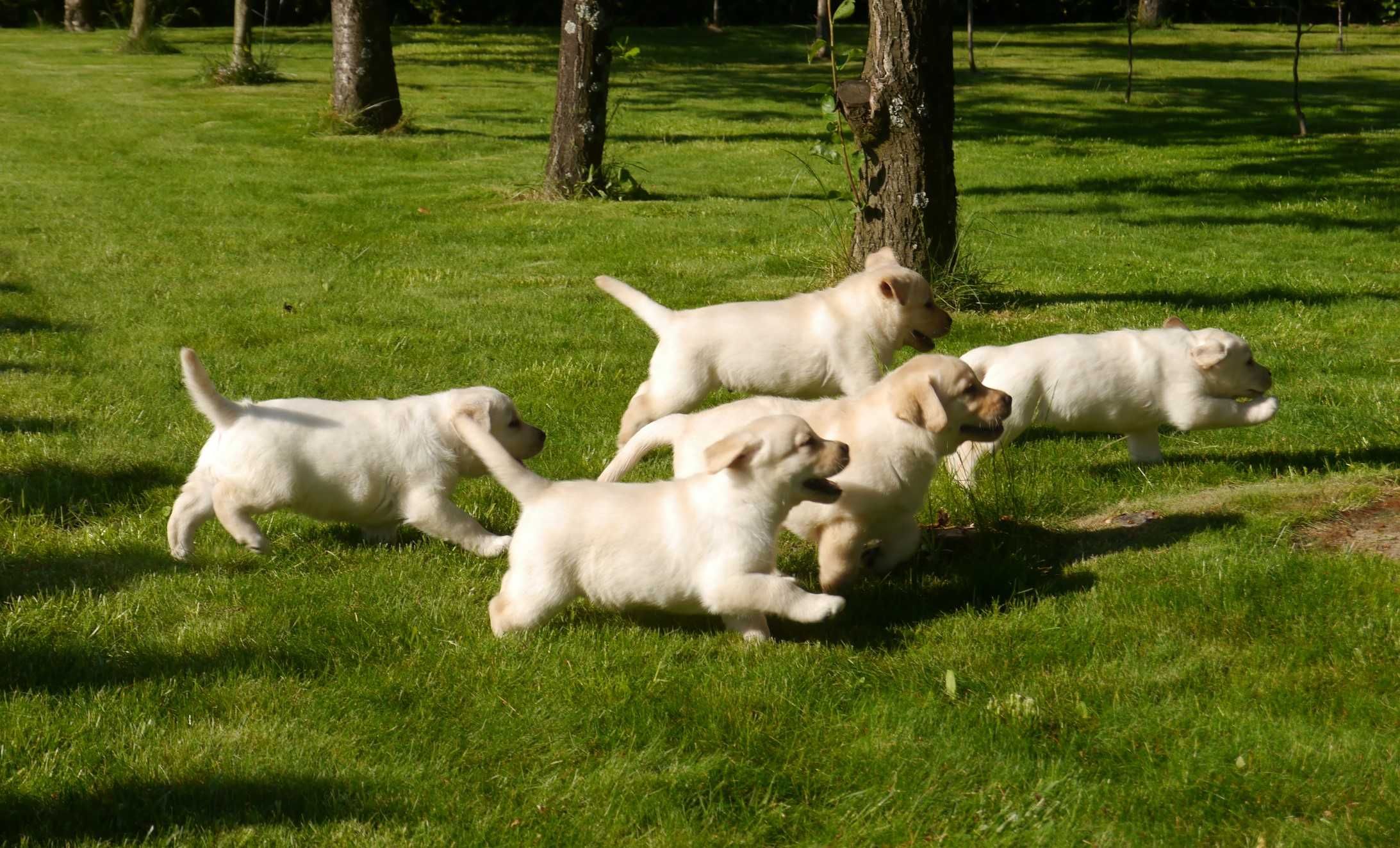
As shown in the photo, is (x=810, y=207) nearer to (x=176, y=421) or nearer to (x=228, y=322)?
(x=228, y=322)

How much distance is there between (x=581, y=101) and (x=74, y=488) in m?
8.40

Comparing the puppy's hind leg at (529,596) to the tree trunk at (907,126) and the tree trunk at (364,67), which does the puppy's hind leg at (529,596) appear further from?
the tree trunk at (364,67)

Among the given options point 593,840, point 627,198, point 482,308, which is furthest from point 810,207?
point 593,840

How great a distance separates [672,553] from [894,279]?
2.56 meters

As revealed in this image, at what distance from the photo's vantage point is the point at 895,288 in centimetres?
623

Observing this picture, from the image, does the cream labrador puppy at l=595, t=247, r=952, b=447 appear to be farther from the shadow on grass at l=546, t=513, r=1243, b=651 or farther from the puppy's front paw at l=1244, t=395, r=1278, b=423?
the puppy's front paw at l=1244, t=395, r=1278, b=423

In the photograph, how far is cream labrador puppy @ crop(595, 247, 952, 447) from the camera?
6090mm

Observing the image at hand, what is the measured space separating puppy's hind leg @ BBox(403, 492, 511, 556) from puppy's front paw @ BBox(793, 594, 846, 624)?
1411 millimetres

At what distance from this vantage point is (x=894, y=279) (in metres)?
6.25

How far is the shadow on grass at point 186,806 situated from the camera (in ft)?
10.4

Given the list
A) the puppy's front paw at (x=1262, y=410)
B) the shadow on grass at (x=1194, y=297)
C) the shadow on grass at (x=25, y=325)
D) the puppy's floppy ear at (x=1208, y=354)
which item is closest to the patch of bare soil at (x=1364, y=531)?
the puppy's front paw at (x=1262, y=410)

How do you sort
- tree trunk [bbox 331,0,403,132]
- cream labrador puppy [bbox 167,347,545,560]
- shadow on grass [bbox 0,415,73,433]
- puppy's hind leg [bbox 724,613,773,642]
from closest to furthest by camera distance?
puppy's hind leg [bbox 724,613,773,642]
cream labrador puppy [bbox 167,347,545,560]
shadow on grass [bbox 0,415,73,433]
tree trunk [bbox 331,0,403,132]

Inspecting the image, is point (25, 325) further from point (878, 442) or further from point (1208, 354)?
point (1208, 354)

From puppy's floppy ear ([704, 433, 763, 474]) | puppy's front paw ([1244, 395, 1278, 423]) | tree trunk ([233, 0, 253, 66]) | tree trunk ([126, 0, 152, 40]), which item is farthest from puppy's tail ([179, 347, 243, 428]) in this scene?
tree trunk ([126, 0, 152, 40])
